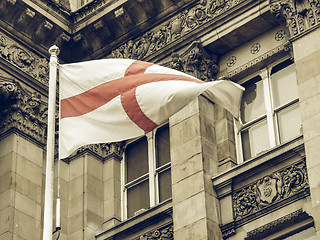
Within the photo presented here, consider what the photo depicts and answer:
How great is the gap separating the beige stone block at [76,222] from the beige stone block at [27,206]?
944mm

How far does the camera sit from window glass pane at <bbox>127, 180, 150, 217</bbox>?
3206 cm

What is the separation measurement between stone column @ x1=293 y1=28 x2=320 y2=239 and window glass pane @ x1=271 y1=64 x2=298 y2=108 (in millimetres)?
1292

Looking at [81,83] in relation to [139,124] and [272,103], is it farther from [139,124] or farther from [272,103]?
[272,103]

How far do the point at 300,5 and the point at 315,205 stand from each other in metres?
5.99

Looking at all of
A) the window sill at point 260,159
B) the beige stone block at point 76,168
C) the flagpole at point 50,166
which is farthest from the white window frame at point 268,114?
the flagpole at point 50,166

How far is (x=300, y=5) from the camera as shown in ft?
98.0

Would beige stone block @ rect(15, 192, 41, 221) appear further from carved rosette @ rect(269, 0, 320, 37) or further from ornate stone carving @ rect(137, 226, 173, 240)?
carved rosette @ rect(269, 0, 320, 37)

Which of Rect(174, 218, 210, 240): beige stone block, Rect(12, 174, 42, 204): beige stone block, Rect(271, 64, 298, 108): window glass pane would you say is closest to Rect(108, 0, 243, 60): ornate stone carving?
Rect(271, 64, 298, 108): window glass pane

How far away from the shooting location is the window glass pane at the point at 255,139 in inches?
1182

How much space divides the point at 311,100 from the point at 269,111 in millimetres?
2498

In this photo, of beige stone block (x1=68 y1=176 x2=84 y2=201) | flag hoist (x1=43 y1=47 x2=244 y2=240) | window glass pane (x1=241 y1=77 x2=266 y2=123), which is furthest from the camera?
beige stone block (x1=68 y1=176 x2=84 y2=201)

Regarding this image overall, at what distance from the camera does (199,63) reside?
32.0m

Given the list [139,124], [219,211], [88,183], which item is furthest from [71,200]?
[139,124]

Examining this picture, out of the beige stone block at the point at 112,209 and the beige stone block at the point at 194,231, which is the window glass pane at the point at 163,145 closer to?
the beige stone block at the point at 112,209
